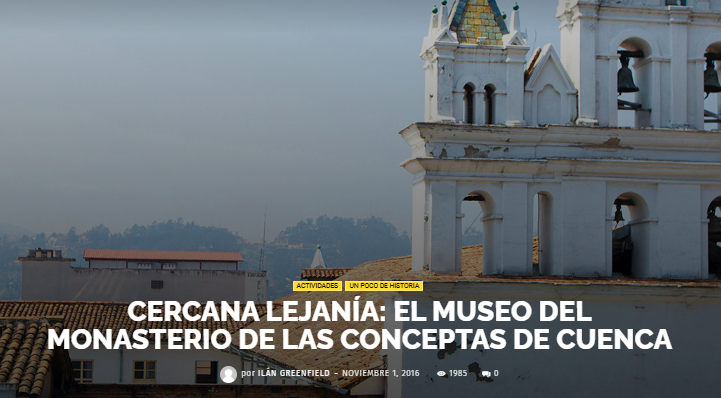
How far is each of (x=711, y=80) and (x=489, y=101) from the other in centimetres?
391

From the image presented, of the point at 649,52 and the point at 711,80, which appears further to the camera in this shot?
the point at 711,80

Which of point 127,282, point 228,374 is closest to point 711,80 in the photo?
point 228,374

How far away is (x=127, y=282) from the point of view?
45.9 metres

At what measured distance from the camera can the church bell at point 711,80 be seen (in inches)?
640

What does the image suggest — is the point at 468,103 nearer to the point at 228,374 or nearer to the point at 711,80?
the point at 711,80

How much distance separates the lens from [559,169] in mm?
15266

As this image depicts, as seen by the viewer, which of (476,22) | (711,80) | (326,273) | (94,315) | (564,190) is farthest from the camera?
(326,273)

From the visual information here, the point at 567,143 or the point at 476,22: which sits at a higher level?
the point at 476,22

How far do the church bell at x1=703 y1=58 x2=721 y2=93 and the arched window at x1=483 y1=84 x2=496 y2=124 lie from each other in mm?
3729

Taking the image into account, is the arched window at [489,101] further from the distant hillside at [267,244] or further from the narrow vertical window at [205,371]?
the distant hillside at [267,244]

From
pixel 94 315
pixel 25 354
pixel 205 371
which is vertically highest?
pixel 25 354

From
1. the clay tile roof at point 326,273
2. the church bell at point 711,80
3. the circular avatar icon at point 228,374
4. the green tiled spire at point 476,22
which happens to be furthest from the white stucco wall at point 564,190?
the clay tile roof at point 326,273

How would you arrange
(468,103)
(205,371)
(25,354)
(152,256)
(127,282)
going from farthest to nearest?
(152,256)
(127,282)
(205,371)
(468,103)
(25,354)

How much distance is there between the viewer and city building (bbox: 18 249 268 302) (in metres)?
44.1
